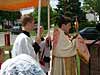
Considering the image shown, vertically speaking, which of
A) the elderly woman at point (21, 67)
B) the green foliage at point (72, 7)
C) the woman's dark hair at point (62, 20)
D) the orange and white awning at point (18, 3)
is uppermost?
the orange and white awning at point (18, 3)

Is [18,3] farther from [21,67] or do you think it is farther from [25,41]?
[21,67]

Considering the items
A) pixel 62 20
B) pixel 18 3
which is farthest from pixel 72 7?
pixel 62 20

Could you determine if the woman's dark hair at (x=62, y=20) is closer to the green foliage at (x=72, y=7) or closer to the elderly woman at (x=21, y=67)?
the elderly woman at (x=21, y=67)

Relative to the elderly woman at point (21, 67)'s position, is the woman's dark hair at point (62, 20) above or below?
above

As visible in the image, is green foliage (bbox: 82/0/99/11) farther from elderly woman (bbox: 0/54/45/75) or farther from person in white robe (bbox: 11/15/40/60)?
elderly woman (bbox: 0/54/45/75)

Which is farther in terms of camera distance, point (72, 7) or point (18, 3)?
point (72, 7)

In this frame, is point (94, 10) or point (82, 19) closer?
point (82, 19)

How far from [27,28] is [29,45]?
0.85ft

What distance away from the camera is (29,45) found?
5.86 meters

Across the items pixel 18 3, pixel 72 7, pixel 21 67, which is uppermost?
pixel 18 3

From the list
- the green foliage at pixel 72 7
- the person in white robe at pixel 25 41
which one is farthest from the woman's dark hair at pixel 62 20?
the green foliage at pixel 72 7

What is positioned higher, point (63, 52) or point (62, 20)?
point (62, 20)

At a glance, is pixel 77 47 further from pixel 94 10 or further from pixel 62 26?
pixel 94 10

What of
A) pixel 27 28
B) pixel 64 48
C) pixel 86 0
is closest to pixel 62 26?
pixel 64 48
